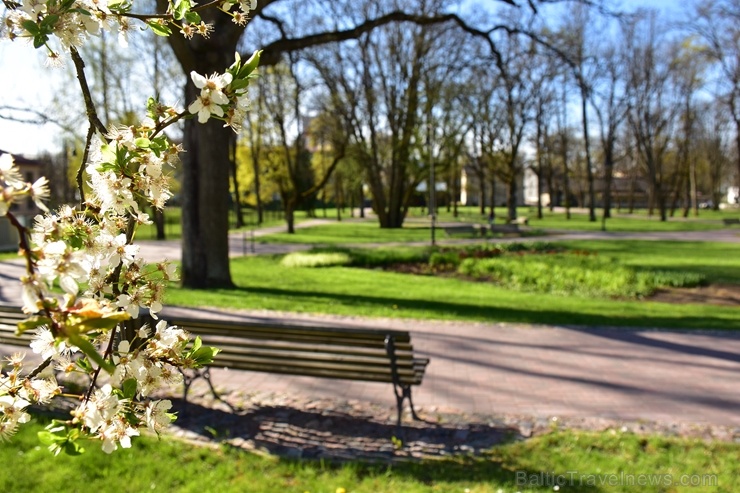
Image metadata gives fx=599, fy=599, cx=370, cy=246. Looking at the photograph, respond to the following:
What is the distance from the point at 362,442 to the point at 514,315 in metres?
5.54

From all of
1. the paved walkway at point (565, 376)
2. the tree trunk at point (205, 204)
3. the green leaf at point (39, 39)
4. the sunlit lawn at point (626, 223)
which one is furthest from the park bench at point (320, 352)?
the sunlit lawn at point (626, 223)

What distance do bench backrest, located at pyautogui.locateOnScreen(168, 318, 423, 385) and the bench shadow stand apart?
0.40 metres

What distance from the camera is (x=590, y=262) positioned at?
587 inches

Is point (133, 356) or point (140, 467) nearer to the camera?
point (133, 356)

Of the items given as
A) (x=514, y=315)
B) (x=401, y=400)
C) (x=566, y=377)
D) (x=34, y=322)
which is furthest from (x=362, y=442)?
(x=514, y=315)

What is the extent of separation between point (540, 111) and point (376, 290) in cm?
3242

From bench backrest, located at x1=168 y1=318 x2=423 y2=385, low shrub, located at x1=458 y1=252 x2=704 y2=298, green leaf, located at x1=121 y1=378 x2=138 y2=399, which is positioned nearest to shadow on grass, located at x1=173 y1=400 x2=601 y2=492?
bench backrest, located at x1=168 y1=318 x2=423 y2=385

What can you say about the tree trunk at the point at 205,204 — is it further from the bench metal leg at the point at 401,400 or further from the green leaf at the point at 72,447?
the green leaf at the point at 72,447

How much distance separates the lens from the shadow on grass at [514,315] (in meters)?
8.88

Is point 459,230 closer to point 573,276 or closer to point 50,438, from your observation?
point 573,276

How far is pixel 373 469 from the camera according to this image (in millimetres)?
3939

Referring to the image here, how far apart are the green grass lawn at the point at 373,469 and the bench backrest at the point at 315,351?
84 cm

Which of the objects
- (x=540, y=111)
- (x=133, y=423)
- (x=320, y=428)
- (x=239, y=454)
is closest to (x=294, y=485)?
(x=239, y=454)

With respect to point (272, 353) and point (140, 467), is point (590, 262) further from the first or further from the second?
point (140, 467)
